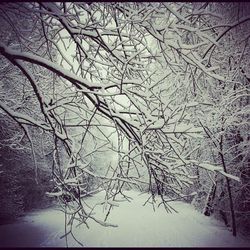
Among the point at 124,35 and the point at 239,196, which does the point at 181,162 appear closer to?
the point at 124,35

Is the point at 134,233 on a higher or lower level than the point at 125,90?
lower

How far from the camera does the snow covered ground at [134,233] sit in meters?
10.4

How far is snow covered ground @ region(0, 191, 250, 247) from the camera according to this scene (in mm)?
10367

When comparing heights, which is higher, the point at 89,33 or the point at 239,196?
the point at 89,33

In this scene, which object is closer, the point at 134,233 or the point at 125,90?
the point at 125,90

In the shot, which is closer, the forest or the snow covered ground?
the forest

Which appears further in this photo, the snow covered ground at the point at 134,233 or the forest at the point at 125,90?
the snow covered ground at the point at 134,233

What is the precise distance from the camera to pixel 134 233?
474 inches

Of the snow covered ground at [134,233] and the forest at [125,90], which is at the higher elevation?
the forest at [125,90]

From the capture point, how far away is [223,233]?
11.7m

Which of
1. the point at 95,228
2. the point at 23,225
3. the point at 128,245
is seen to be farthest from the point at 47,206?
the point at 128,245

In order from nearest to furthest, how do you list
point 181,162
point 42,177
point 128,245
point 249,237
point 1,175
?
point 181,162, point 128,245, point 249,237, point 1,175, point 42,177

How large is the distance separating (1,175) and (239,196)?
10.3m

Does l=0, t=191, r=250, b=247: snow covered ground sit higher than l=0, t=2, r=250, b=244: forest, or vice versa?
l=0, t=2, r=250, b=244: forest
